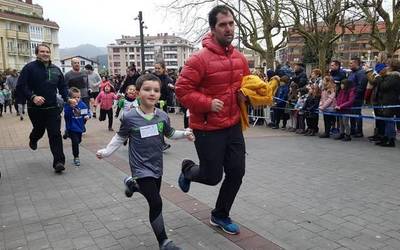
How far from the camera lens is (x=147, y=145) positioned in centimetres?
384

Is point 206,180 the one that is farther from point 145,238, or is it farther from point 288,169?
point 288,169

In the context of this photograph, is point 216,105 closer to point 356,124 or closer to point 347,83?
point 347,83

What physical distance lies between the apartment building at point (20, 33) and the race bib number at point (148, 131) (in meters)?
73.3

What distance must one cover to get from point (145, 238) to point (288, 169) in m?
3.48

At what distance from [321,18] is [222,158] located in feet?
61.6

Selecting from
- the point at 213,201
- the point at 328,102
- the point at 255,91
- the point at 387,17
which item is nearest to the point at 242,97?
the point at 255,91

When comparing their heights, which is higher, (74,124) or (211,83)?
(211,83)

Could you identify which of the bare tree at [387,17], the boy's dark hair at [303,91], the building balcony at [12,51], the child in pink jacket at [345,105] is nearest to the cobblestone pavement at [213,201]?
the child in pink jacket at [345,105]

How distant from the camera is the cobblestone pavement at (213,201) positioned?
4.03 metres

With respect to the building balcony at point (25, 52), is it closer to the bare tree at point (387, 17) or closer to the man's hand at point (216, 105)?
the bare tree at point (387, 17)

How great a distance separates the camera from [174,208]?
496cm

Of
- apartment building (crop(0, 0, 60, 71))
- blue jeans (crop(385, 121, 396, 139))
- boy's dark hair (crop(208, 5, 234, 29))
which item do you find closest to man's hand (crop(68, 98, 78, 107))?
boy's dark hair (crop(208, 5, 234, 29))

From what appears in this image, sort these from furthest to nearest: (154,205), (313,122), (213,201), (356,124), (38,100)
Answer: (313,122)
(356,124)
(38,100)
(213,201)
(154,205)

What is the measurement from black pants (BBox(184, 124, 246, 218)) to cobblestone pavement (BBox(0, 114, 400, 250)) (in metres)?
0.48
